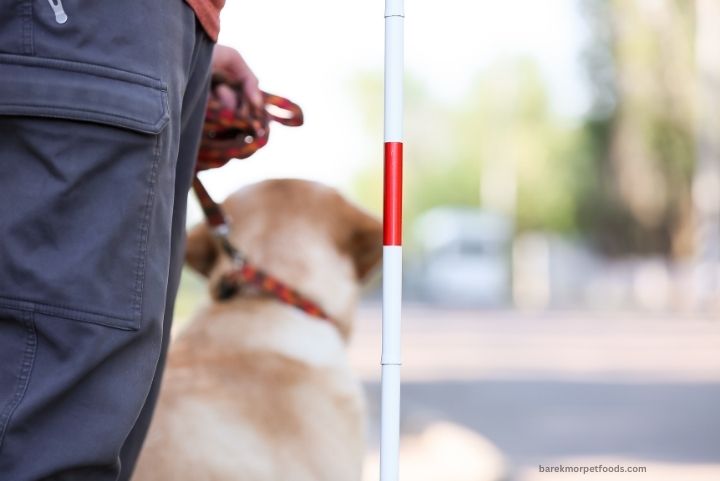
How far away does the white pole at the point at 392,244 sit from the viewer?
1.89 m

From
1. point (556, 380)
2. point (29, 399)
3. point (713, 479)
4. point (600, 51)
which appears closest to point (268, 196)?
point (29, 399)

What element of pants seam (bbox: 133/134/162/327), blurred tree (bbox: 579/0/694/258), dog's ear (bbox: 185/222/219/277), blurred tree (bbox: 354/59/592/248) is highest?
blurred tree (bbox: 354/59/592/248)

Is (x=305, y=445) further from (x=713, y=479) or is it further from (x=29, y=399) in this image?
(x=713, y=479)

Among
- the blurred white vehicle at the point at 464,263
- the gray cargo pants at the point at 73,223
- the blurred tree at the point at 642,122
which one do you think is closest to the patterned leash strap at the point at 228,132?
the gray cargo pants at the point at 73,223

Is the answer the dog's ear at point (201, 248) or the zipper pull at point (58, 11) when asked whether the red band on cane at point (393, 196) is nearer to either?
the zipper pull at point (58, 11)

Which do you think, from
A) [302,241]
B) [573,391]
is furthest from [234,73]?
[573,391]

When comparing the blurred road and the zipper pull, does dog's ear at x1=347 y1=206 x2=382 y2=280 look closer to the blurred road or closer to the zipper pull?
the zipper pull

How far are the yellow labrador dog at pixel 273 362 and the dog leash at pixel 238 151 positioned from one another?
3 centimetres

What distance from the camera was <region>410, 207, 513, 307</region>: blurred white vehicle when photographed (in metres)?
29.9

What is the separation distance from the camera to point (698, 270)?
21.4 m

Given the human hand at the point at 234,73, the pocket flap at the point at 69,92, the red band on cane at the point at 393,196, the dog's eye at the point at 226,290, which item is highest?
the human hand at the point at 234,73

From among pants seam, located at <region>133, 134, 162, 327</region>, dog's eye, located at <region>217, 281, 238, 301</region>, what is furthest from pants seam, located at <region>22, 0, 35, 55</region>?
dog's eye, located at <region>217, 281, 238, 301</region>

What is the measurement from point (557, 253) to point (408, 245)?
411 inches

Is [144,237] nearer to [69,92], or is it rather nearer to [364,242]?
[69,92]
